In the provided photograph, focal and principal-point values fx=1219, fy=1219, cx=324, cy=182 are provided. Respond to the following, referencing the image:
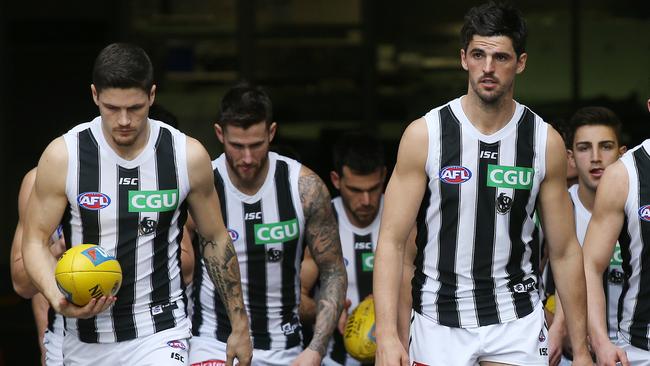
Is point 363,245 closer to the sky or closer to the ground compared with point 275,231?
closer to the ground

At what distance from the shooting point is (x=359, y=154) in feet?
22.4

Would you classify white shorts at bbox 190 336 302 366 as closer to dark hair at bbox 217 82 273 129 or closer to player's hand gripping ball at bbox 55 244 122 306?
dark hair at bbox 217 82 273 129

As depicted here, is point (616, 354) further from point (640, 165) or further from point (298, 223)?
point (298, 223)

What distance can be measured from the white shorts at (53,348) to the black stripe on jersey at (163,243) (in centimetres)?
60

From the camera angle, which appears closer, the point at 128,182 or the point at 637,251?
the point at 128,182

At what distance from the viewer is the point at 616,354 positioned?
17.1 feet

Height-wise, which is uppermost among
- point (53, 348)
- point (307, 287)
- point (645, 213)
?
point (645, 213)

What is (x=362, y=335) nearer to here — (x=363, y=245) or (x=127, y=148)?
(x=363, y=245)

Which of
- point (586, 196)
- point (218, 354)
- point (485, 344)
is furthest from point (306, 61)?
point (485, 344)

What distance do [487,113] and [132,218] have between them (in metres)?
1.53

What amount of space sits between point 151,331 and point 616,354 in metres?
1.99

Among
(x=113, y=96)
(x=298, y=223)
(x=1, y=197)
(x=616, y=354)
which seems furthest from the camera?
(x=1, y=197)

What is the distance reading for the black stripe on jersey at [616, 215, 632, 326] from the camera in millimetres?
Result: 5410

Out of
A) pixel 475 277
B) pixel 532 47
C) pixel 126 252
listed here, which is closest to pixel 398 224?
pixel 475 277
